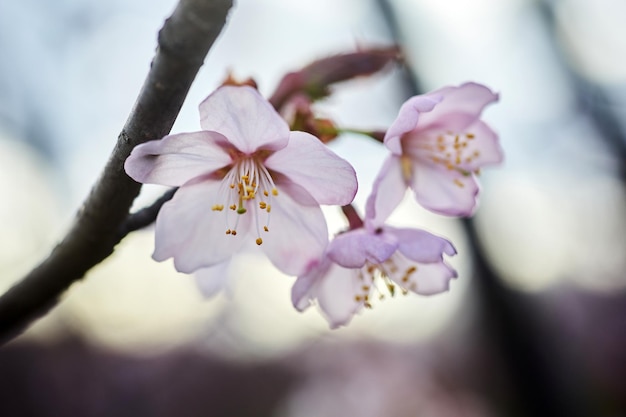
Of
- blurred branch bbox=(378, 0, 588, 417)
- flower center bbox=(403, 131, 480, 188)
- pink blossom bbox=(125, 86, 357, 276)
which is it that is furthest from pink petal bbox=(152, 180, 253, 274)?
blurred branch bbox=(378, 0, 588, 417)

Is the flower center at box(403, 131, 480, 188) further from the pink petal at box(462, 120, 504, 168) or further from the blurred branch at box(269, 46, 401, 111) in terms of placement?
the blurred branch at box(269, 46, 401, 111)

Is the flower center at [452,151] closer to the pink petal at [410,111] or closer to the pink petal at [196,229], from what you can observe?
the pink petal at [410,111]

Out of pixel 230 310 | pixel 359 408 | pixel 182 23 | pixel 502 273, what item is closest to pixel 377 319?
pixel 359 408

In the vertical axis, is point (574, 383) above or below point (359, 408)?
above

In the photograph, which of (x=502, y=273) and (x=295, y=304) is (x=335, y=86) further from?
(x=502, y=273)

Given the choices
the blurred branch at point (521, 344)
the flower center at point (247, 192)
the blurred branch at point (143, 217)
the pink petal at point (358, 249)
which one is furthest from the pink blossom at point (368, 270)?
the blurred branch at point (521, 344)

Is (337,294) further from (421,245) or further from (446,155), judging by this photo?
(446,155)

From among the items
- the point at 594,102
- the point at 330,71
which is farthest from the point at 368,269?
the point at 594,102
